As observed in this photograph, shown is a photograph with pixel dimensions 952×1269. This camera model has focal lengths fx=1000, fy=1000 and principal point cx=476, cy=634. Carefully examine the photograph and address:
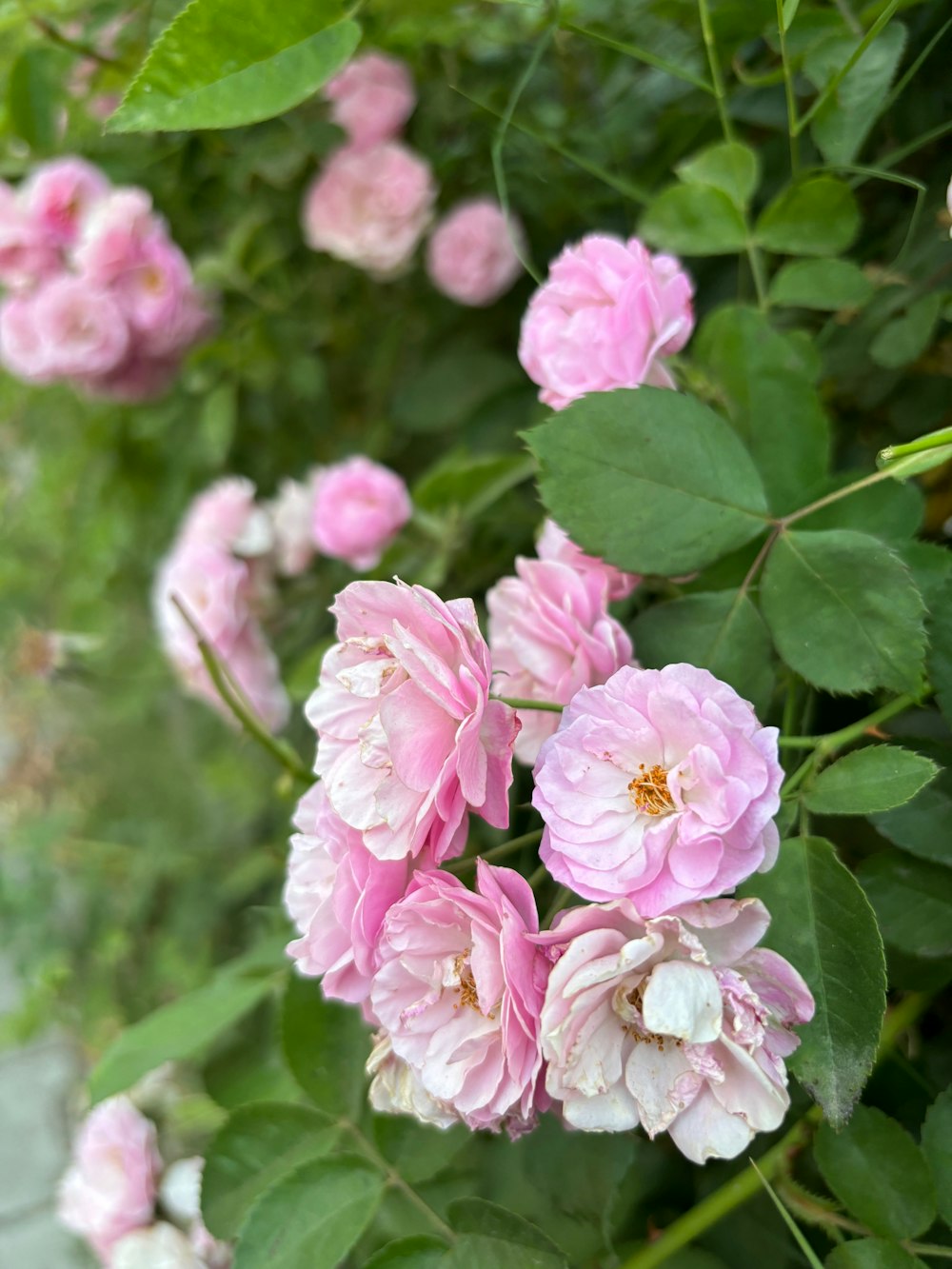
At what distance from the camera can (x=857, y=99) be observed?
0.40 metres

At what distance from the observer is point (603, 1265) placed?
1.28 ft

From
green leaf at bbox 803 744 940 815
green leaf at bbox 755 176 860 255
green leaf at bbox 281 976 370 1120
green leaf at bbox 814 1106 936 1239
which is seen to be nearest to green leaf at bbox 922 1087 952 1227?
green leaf at bbox 814 1106 936 1239

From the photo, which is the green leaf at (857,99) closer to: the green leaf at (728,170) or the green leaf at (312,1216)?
the green leaf at (728,170)

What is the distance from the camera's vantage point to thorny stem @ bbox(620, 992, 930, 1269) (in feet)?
1.14

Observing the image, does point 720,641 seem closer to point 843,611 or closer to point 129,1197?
point 843,611

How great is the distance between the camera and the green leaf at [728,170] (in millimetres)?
424

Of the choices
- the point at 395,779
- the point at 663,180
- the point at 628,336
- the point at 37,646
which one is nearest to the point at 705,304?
the point at 663,180

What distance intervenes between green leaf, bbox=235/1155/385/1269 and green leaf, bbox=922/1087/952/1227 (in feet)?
0.63

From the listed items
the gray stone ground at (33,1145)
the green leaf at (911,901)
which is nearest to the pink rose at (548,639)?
the green leaf at (911,901)

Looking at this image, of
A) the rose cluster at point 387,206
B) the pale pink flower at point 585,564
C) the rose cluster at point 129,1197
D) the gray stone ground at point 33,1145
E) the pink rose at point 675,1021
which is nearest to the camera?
the pink rose at point 675,1021

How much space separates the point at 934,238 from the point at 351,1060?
0.44 m

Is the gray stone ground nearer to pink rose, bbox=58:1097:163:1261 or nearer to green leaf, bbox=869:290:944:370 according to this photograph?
pink rose, bbox=58:1097:163:1261

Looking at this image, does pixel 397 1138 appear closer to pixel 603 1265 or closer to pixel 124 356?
pixel 603 1265

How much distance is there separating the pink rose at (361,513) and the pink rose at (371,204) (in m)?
0.19
